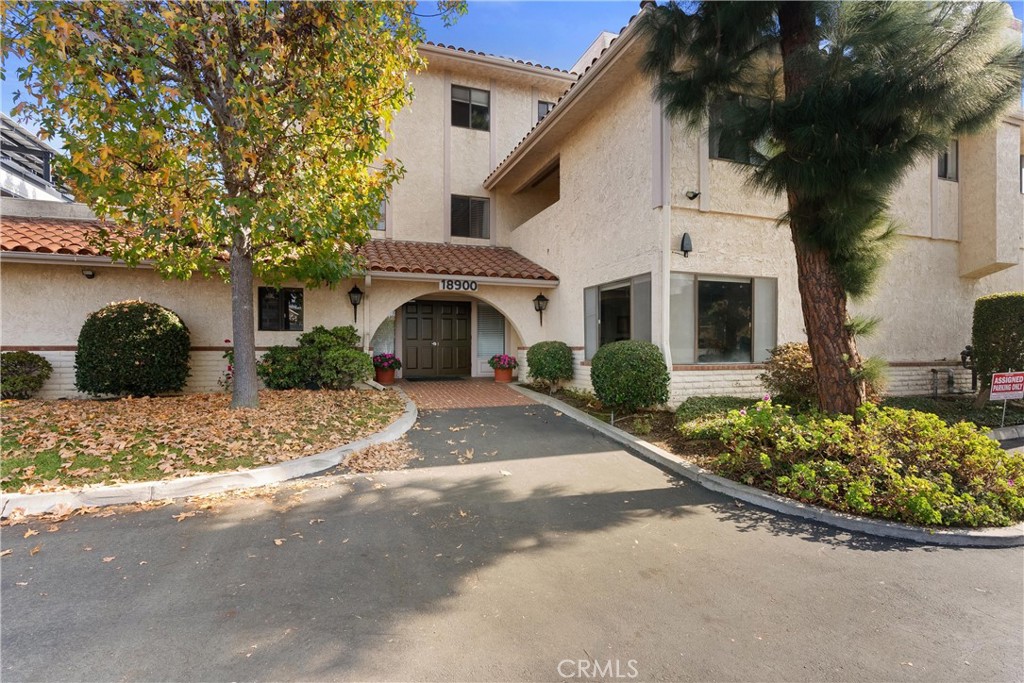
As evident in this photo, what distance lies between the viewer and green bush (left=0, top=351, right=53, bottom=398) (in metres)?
8.45

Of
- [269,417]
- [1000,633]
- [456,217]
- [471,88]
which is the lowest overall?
[1000,633]

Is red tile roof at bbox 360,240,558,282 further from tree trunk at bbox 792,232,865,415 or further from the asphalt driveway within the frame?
the asphalt driveway

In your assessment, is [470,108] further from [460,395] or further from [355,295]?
[460,395]

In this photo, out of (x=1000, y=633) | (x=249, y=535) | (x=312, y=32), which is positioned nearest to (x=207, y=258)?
(x=312, y=32)

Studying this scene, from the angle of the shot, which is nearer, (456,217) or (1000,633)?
(1000,633)

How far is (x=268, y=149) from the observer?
647cm

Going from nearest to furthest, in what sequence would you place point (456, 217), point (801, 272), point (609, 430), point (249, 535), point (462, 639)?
1. point (462, 639)
2. point (249, 535)
3. point (801, 272)
4. point (609, 430)
5. point (456, 217)

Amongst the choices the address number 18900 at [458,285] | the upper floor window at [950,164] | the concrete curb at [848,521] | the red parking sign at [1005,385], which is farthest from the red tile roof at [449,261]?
the upper floor window at [950,164]

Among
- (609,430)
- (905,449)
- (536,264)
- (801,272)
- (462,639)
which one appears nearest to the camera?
(462,639)

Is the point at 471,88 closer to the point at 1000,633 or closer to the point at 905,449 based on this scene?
the point at 905,449

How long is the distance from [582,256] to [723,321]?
3611mm

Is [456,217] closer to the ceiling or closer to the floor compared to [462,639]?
closer to the ceiling

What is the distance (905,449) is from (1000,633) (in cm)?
253

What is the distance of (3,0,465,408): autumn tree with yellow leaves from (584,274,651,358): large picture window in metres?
5.29
